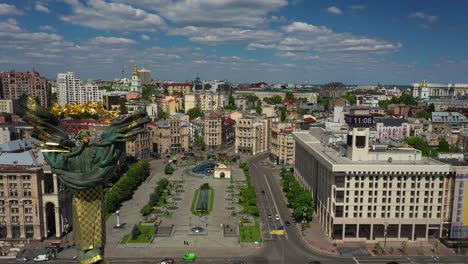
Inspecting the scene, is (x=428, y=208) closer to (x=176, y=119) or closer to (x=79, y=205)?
(x=79, y=205)

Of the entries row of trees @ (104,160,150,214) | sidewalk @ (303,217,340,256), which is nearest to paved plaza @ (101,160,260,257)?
row of trees @ (104,160,150,214)

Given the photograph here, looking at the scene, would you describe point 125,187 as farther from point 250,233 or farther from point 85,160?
point 85,160

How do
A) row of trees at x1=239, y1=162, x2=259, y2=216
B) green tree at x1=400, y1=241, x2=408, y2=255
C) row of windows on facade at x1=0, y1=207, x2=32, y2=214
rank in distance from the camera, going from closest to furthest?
1. green tree at x1=400, y1=241, x2=408, y2=255
2. row of windows on facade at x1=0, y1=207, x2=32, y2=214
3. row of trees at x1=239, y1=162, x2=259, y2=216

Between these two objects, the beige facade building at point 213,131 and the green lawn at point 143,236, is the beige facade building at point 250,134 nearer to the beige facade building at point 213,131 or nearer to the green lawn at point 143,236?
the beige facade building at point 213,131

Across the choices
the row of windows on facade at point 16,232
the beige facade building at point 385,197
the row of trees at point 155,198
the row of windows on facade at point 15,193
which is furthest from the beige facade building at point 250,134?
the row of windows on facade at point 16,232

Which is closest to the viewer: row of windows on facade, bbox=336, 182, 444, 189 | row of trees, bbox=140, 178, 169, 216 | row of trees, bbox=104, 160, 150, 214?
row of windows on facade, bbox=336, 182, 444, 189

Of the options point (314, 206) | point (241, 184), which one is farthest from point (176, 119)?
point (314, 206)

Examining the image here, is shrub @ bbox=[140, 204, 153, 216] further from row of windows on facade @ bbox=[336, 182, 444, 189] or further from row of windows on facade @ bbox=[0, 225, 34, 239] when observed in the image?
row of windows on facade @ bbox=[336, 182, 444, 189]
